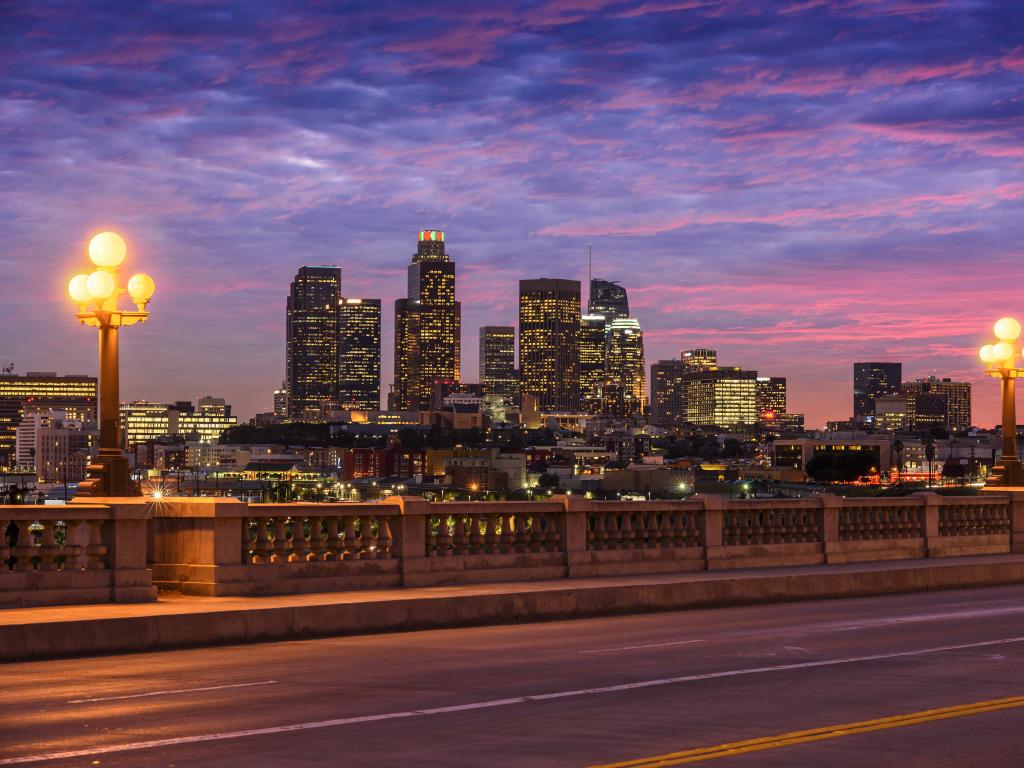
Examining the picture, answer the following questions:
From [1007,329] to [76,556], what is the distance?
22072 millimetres

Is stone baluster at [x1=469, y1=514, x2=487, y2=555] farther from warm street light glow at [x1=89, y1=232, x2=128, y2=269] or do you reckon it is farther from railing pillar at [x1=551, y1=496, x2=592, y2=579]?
warm street light glow at [x1=89, y1=232, x2=128, y2=269]

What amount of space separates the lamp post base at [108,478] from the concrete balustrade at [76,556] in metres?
0.89

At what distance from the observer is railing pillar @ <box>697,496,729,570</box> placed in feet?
88.1

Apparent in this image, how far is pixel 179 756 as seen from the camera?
11.0 m

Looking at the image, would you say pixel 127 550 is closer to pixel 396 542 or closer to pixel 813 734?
pixel 396 542

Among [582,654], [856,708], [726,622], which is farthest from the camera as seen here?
[726,622]

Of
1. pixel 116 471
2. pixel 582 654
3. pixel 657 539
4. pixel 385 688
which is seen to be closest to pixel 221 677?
pixel 385 688

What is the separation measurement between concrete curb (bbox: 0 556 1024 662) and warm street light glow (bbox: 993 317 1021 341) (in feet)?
19.5

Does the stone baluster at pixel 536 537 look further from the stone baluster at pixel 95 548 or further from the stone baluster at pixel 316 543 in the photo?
the stone baluster at pixel 95 548

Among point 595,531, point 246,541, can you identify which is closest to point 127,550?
A: point 246,541

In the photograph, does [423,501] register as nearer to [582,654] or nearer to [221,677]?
[582,654]

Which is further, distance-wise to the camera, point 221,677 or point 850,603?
point 850,603

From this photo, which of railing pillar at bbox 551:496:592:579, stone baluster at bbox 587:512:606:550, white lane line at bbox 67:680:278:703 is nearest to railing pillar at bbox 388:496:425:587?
railing pillar at bbox 551:496:592:579

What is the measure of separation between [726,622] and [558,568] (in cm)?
378
